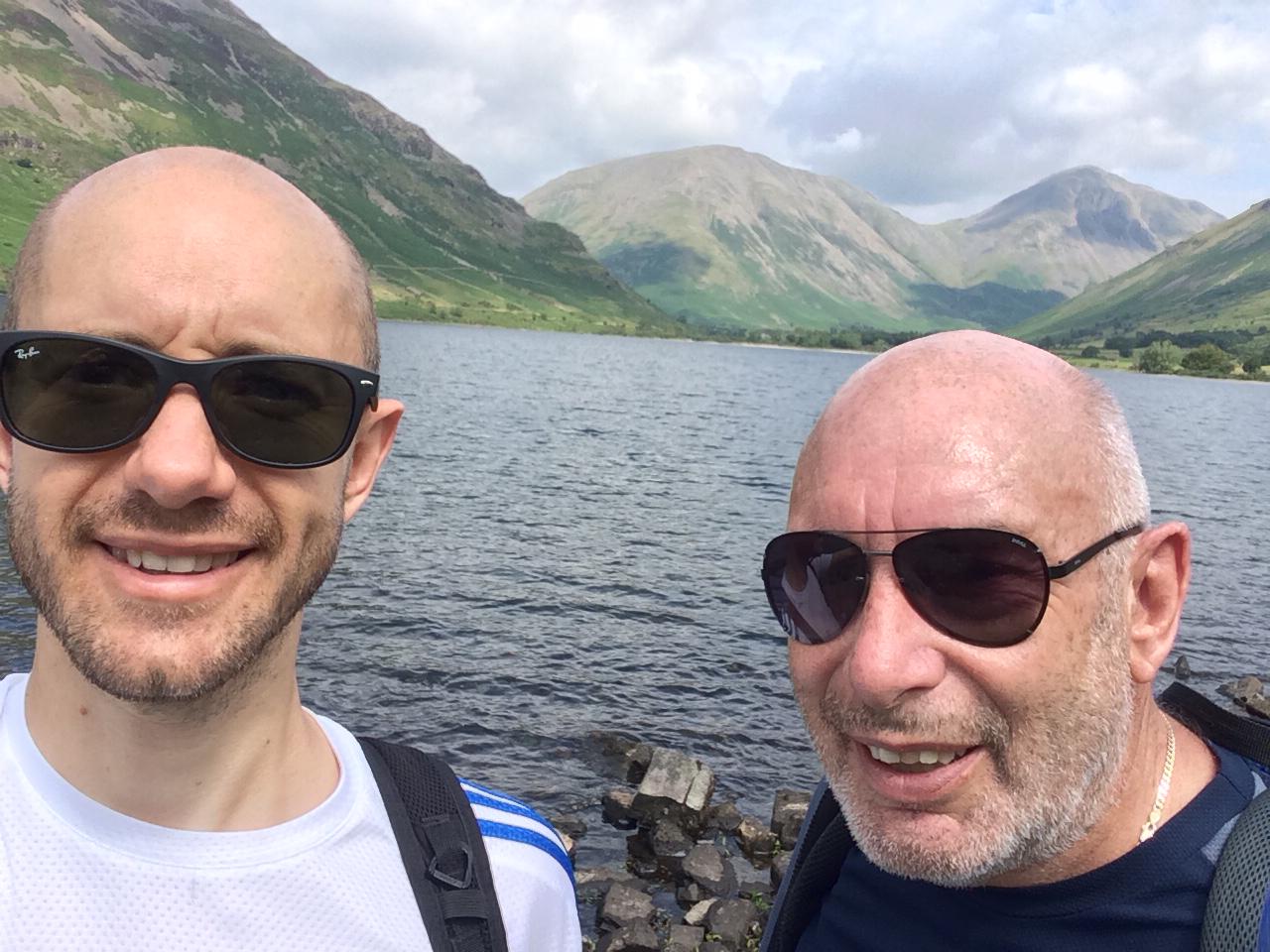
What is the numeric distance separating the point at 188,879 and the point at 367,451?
5.39 feet

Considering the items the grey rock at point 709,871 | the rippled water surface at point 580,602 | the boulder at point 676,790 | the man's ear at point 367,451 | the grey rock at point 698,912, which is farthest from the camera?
the rippled water surface at point 580,602

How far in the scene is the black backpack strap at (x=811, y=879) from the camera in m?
4.09

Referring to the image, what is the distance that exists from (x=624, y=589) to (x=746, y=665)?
23.7 feet

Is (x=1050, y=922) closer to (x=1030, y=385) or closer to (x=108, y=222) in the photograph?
(x=1030, y=385)

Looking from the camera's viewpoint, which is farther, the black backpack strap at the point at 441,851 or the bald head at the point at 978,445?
the bald head at the point at 978,445

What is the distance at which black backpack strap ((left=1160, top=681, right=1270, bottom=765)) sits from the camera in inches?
141

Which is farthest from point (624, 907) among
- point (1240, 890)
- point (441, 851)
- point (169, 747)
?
point (1240, 890)

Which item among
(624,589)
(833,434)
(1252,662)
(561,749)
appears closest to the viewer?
(833,434)

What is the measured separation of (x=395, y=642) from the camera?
24641 millimetres

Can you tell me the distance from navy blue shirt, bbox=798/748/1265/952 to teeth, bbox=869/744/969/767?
0.56 metres

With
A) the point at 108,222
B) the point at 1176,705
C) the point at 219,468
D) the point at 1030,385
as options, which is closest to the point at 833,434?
the point at 1030,385

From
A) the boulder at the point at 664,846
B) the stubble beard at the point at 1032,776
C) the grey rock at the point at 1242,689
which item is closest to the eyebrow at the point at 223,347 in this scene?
the stubble beard at the point at 1032,776

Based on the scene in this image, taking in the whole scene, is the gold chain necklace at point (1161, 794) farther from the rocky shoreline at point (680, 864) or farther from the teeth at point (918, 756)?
the rocky shoreline at point (680, 864)

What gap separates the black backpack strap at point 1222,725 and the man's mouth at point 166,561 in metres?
3.57
